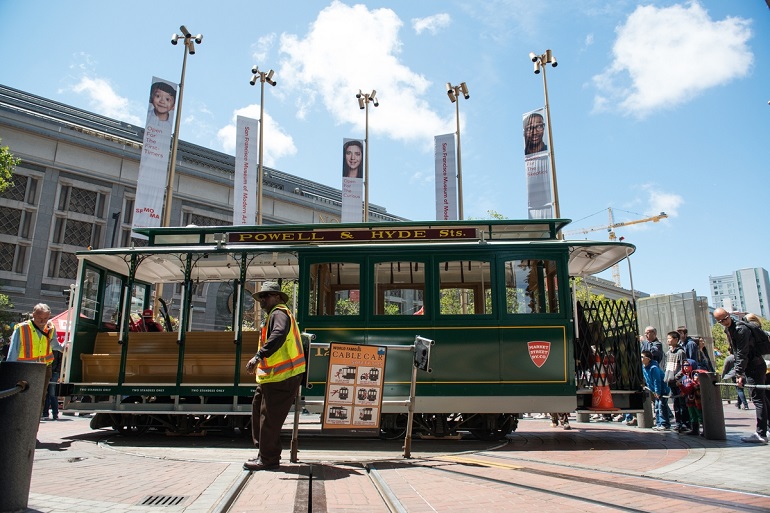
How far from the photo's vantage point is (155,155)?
64.1 feet

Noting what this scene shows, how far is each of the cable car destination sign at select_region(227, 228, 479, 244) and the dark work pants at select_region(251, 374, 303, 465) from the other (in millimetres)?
3387

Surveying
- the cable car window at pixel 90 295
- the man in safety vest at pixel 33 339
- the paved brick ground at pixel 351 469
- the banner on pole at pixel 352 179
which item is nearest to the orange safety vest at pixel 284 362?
the paved brick ground at pixel 351 469

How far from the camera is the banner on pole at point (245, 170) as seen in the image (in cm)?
2114

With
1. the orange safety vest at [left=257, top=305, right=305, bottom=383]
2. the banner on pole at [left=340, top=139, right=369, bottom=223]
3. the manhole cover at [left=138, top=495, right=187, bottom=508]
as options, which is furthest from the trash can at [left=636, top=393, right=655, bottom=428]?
the banner on pole at [left=340, top=139, right=369, bottom=223]

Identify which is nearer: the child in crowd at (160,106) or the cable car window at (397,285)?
the cable car window at (397,285)

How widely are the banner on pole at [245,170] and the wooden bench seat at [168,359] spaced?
11989 mm

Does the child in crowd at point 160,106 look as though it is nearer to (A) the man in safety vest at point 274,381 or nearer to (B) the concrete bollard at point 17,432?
(A) the man in safety vest at point 274,381

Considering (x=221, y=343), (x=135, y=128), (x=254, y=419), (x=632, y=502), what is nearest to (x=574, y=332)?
(x=632, y=502)

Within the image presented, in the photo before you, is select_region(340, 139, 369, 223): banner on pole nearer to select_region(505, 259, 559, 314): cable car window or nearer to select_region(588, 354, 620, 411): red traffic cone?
select_region(505, 259, 559, 314): cable car window

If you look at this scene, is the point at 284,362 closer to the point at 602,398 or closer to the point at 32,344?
the point at 32,344

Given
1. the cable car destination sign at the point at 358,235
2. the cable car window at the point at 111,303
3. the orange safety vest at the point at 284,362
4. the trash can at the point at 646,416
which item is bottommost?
the trash can at the point at 646,416

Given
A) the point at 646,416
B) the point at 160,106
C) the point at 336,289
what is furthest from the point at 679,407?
the point at 160,106

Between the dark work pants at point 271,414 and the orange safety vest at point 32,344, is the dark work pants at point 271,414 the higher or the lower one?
the lower one

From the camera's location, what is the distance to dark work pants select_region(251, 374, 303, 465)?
223 inches
